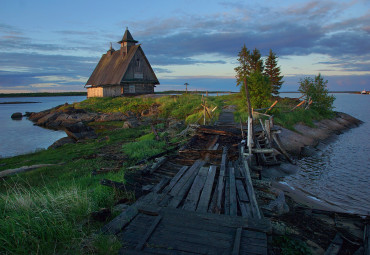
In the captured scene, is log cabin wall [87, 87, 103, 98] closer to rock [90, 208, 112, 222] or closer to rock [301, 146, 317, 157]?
rock [301, 146, 317, 157]

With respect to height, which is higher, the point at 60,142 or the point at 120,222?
the point at 120,222

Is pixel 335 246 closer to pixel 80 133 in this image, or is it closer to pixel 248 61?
pixel 80 133

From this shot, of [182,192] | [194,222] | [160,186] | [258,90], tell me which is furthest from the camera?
[258,90]

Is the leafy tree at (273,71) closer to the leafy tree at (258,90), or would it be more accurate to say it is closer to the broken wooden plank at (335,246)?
the leafy tree at (258,90)

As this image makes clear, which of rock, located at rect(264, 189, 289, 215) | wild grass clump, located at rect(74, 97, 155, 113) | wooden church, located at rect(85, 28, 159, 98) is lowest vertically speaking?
rock, located at rect(264, 189, 289, 215)

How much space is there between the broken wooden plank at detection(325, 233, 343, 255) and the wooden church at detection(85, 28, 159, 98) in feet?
127

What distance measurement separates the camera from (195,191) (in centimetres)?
634

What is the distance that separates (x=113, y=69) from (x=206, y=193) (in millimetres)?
42234

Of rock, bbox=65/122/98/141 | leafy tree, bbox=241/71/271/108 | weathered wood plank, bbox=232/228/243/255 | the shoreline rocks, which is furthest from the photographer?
leafy tree, bbox=241/71/271/108

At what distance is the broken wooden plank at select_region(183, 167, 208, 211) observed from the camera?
5.54m

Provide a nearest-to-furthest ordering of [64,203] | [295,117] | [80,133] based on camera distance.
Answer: [64,203]
[80,133]
[295,117]

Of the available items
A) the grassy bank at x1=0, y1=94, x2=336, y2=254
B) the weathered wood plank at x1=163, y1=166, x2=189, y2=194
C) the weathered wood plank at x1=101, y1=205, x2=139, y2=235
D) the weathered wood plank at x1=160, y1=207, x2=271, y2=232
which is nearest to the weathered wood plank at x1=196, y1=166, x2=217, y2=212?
the weathered wood plank at x1=160, y1=207, x2=271, y2=232

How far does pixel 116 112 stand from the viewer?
34.7 metres

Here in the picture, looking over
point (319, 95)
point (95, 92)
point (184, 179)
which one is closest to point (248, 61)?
point (319, 95)
